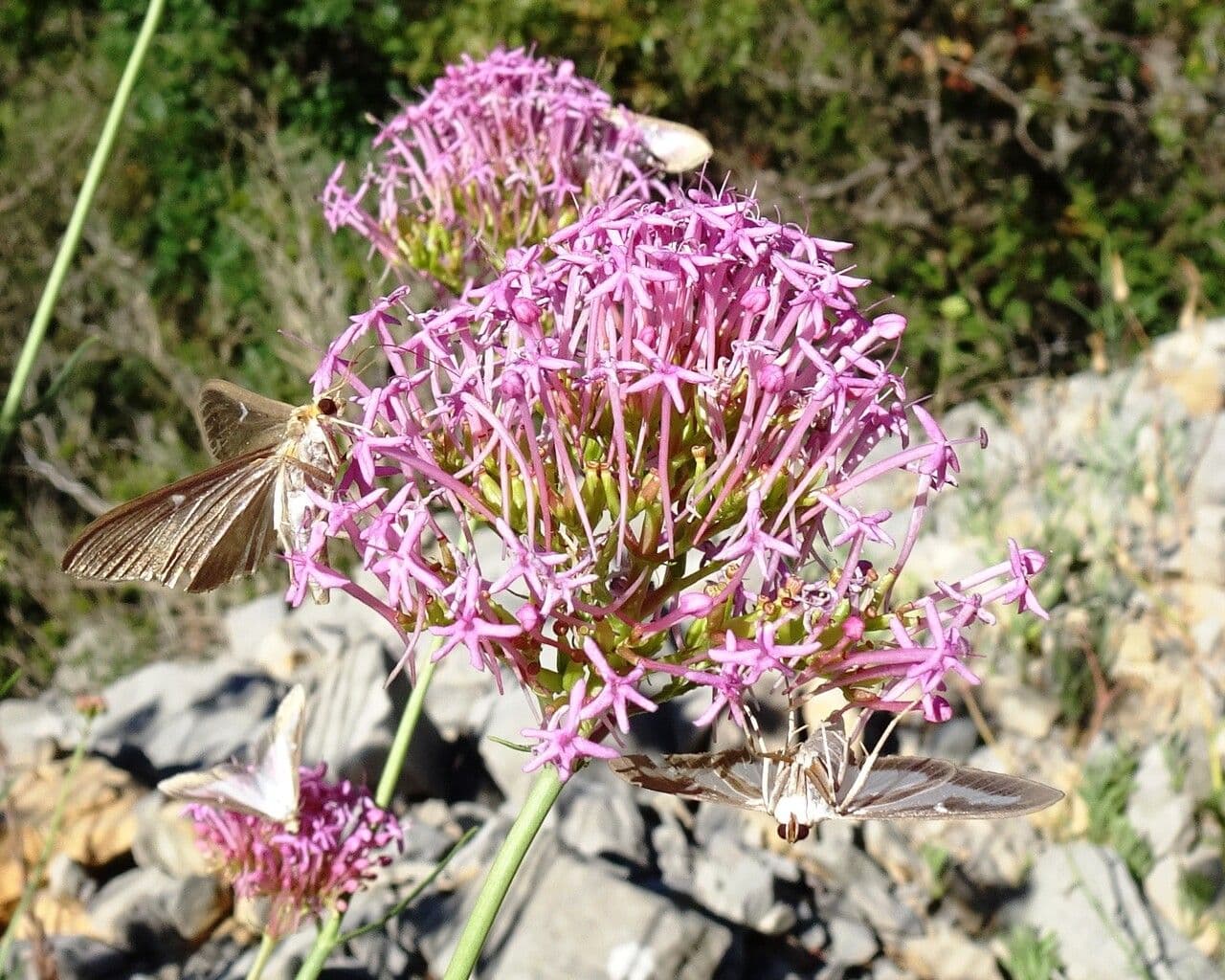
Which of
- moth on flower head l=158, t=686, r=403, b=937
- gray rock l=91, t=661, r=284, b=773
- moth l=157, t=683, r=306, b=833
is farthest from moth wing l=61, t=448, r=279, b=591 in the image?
gray rock l=91, t=661, r=284, b=773

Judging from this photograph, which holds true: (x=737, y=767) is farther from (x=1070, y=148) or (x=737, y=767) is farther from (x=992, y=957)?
(x=1070, y=148)

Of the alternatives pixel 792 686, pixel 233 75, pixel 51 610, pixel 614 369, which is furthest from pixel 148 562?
pixel 233 75

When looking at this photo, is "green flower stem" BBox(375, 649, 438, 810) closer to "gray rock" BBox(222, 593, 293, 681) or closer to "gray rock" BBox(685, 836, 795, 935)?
"gray rock" BBox(685, 836, 795, 935)

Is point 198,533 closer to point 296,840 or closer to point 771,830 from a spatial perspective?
point 296,840

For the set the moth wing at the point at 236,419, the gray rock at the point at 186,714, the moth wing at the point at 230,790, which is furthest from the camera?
the gray rock at the point at 186,714

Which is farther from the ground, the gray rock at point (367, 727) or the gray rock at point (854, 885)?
the gray rock at point (854, 885)

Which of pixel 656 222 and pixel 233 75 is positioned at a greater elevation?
pixel 656 222

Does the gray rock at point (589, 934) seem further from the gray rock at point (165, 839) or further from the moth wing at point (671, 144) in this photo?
the moth wing at point (671, 144)

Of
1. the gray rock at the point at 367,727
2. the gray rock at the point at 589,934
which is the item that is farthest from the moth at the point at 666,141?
the gray rock at the point at 367,727
